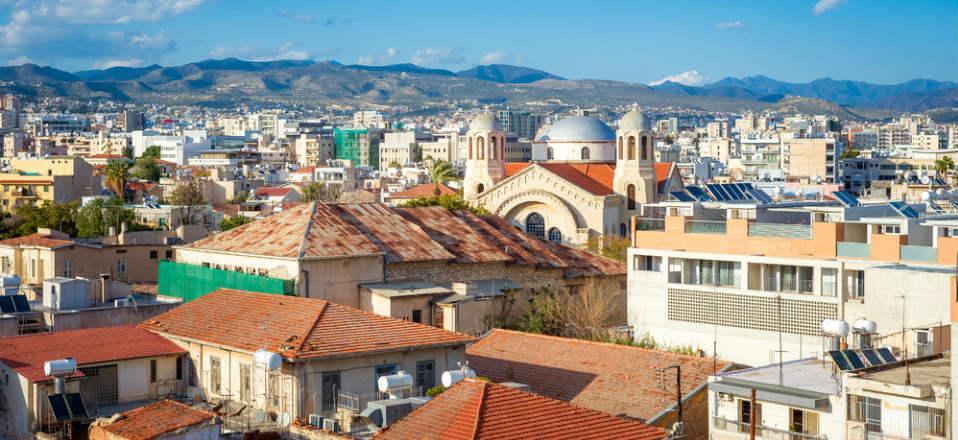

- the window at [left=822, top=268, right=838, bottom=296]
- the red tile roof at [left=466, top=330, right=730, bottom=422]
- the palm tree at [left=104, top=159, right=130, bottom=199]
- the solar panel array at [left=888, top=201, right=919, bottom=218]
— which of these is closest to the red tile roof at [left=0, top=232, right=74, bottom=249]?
the red tile roof at [left=466, top=330, right=730, bottom=422]

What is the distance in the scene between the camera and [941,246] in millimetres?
27391

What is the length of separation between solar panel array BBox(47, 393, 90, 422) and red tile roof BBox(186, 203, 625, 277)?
11.8 m

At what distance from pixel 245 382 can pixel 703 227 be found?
14.1 meters

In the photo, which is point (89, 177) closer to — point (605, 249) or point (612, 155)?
point (612, 155)

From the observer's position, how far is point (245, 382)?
22078 mm

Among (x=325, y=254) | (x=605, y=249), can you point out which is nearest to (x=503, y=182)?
(x=605, y=249)

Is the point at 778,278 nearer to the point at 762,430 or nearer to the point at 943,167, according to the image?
the point at 762,430

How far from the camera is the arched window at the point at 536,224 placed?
5897 centimetres

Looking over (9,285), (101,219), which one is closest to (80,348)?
(9,285)

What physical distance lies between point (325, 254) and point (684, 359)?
10.3 meters

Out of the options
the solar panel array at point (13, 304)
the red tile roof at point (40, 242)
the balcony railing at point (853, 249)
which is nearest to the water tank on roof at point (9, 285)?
the solar panel array at point (13, 304)

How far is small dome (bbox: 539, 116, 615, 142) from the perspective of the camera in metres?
70.4

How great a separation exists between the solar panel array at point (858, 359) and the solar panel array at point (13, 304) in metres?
15.2

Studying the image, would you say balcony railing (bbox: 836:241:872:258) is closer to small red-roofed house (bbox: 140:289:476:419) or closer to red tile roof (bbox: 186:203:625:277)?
red tile roof (bbox: 186:203:625:277)
